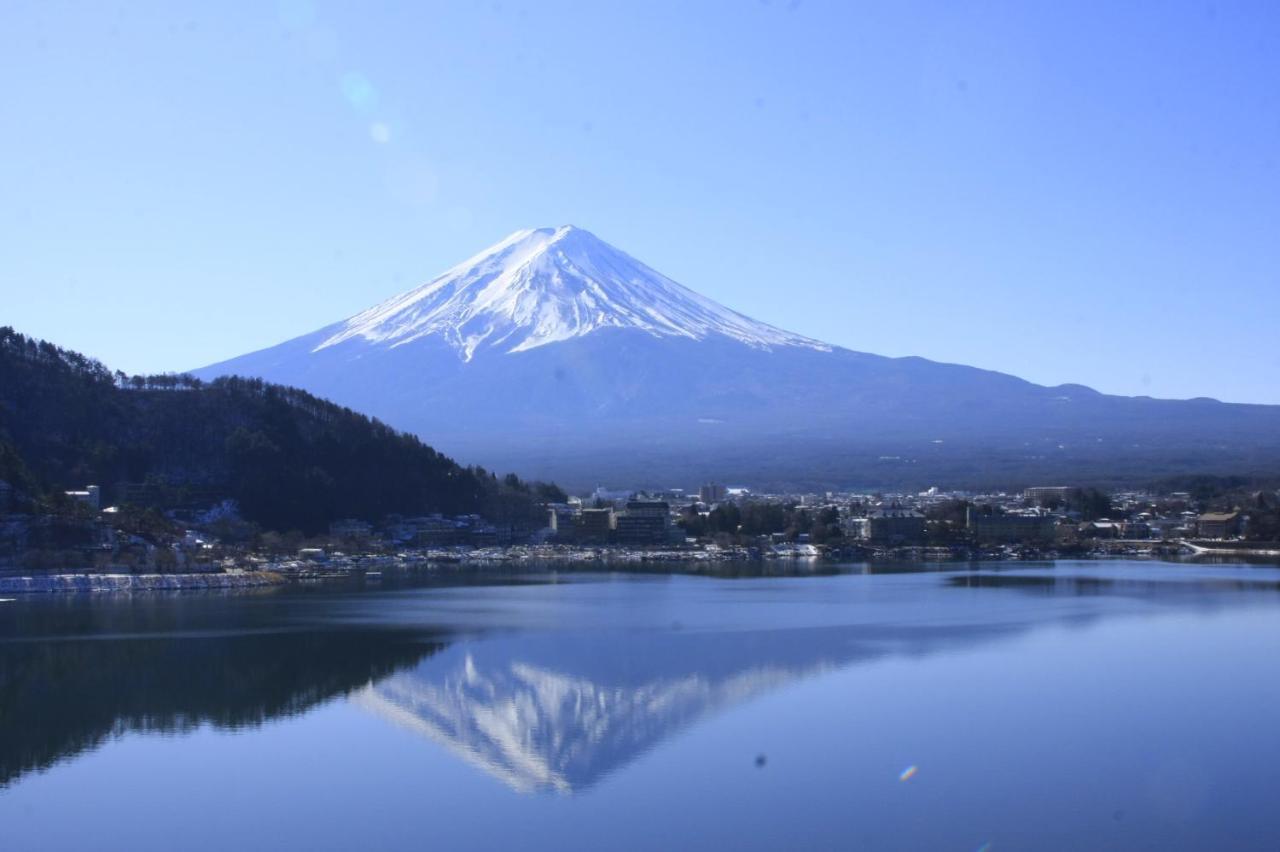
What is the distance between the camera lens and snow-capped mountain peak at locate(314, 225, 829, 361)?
7931 cm

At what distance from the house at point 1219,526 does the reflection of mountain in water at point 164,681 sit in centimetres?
2279

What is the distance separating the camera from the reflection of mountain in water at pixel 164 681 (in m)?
10.0

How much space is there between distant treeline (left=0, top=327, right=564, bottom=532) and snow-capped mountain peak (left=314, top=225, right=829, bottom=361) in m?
44.8

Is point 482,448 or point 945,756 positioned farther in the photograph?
point 482,448

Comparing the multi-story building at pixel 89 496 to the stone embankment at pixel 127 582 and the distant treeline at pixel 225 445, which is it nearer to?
the distant treeline at pixel 225 445

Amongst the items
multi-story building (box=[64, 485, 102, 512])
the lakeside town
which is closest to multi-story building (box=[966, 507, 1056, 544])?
the lakeside town

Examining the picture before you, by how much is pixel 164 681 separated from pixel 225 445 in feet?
61.7

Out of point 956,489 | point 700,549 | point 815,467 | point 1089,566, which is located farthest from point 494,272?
point 1089,566

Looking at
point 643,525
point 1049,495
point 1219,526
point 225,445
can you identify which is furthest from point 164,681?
point 1049,495

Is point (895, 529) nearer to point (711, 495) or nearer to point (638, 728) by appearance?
point (711, 495)

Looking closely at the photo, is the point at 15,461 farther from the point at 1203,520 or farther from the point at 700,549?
the point at 1203,520

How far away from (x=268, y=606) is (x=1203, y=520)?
22737 mm

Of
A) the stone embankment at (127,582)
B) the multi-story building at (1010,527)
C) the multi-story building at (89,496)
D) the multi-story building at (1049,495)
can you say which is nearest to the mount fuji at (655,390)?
the multi-story building at (1049,495)

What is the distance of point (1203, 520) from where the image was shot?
3322 centimetres
